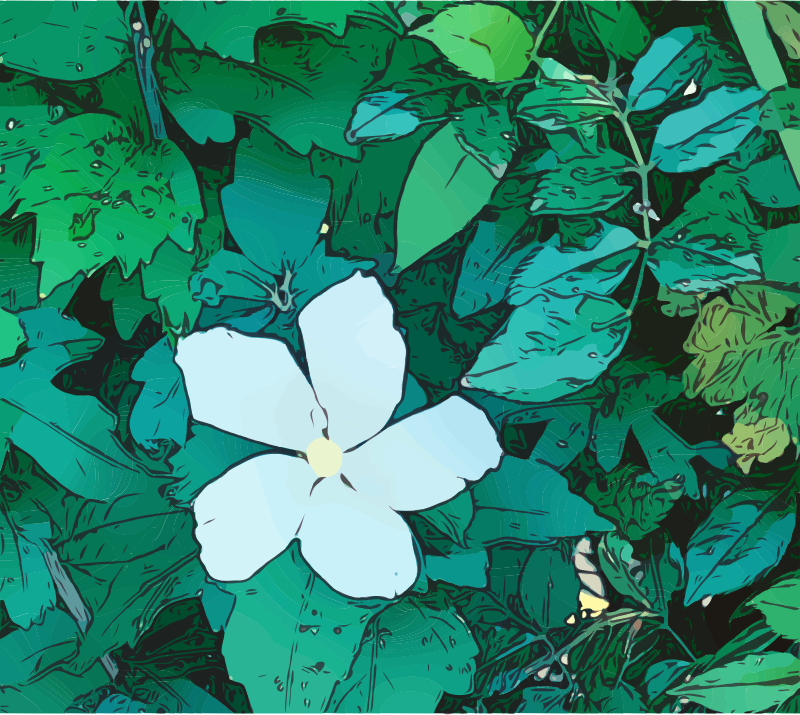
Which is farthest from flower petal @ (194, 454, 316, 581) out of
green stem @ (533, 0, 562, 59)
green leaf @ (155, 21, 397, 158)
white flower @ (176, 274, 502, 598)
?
green stem @ (533, 0, 562, 59)

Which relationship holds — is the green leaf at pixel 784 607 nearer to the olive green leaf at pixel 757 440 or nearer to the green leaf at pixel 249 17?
the olive green leaf at pixel 757 440

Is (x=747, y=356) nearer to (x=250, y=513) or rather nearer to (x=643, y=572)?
(x=643, y=572)

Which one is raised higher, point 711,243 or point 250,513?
point 711,243

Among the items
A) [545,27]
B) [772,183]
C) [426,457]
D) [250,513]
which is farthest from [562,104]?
[250,513]

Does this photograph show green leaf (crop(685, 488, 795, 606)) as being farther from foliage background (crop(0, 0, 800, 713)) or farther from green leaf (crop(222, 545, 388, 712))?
green leaf (crop(222, 545, 388, 712))

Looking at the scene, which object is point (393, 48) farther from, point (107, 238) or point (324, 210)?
point (107, 238)

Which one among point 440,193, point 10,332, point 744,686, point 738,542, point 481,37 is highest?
point 481,37

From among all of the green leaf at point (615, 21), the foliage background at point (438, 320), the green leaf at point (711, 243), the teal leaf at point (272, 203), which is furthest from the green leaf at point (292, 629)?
the green leaf at point (615, 21)
